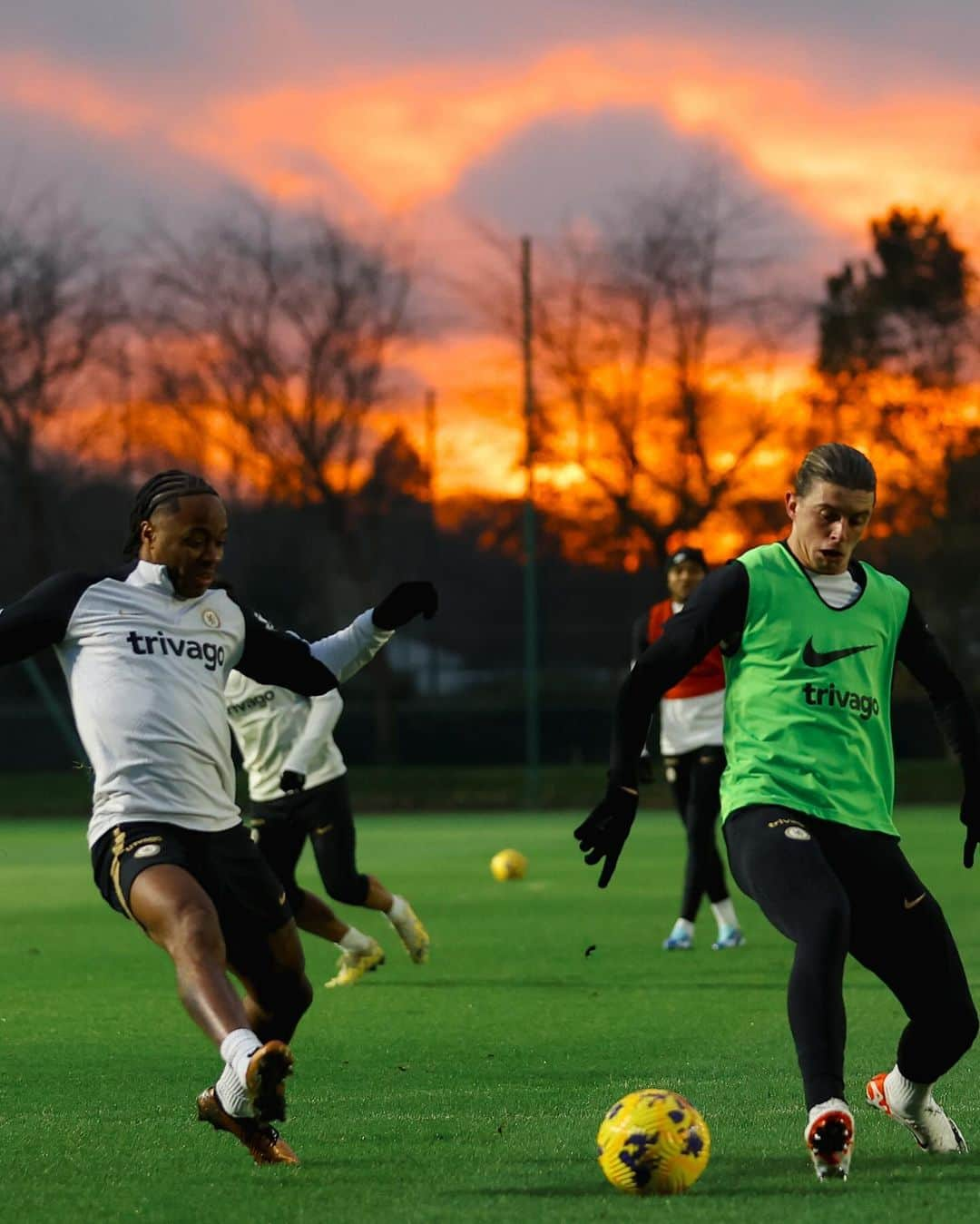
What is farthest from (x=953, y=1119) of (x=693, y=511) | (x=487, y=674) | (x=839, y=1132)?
(x=487, y=674)

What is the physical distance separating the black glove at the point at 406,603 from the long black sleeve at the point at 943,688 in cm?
161

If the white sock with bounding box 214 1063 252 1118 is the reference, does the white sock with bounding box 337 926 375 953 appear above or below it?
below

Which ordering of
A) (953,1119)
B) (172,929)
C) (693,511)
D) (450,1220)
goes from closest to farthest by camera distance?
(450,1220) < (172,929) < (953,1119) < (693,511)

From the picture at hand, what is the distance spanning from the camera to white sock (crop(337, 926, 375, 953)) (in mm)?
11852

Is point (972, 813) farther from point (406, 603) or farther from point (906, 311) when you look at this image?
point (906, 311)

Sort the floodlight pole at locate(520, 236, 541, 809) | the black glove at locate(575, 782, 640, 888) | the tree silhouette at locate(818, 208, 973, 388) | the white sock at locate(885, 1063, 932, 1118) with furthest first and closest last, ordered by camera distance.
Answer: the tree silhouette at locate(818, 208, 973, 388) < the floodlight pole at locate(520, 236, 541, 809) < the white sock at locate(885, 1063, 932, 1118) < the black glove at locate(575, 782, 640, 888)

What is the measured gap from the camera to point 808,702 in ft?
20.6

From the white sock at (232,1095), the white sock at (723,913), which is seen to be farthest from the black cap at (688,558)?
the white sock at (232,1095)

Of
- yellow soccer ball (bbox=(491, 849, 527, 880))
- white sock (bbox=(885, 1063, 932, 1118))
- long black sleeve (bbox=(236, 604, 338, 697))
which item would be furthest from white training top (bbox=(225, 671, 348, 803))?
yellow soccer ball (bbox=(491, 849, 527, 880))

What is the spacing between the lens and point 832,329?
4691cm

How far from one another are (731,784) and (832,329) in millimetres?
41595

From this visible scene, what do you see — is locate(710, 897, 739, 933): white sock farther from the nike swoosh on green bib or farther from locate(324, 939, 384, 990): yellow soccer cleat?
the nike swoosh on green bib

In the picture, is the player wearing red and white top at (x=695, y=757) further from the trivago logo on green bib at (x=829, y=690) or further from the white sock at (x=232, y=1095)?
the white sock at (x=232, y=1095)

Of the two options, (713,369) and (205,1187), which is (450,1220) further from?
(713,369)
